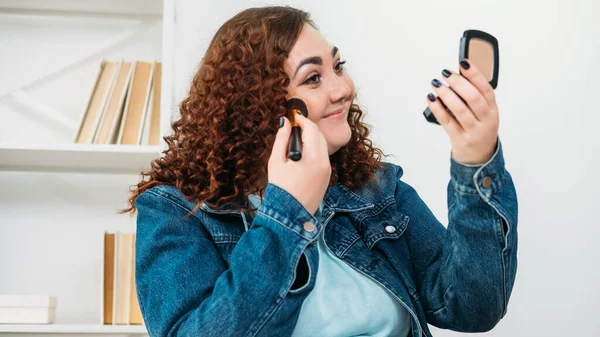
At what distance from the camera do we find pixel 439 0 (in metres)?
2.11

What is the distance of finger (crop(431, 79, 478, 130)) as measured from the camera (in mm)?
1006

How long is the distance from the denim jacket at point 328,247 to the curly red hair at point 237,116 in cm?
5

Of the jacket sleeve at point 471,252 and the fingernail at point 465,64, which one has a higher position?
the fingernail at point 465,64

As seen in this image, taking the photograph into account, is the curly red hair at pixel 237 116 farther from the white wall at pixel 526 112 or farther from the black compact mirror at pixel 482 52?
the white wall at pixel 526 112

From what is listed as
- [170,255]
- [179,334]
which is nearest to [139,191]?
[170,255]

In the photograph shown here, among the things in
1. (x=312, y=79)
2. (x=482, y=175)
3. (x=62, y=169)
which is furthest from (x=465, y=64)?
(x=62, y=169)

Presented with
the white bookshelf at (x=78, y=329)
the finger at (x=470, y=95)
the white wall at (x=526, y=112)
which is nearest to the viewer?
the finger at (x=470, y=95)

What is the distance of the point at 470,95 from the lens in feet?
3.27

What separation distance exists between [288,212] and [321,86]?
315 millimetres

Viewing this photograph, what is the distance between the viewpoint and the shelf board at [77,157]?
1.83m

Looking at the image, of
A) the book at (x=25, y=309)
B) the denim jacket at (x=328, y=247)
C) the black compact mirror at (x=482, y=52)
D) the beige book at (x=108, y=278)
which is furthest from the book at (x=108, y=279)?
the black compact mirror at (x=482, y=52)

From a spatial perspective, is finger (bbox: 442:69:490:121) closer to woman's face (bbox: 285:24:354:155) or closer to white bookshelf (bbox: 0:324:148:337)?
woman's face (bbox: 285:24:354:155)

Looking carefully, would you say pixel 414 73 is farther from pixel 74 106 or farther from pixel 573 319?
pixel 74 106

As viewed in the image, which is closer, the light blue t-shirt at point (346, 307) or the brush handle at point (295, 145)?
the brush handle at point (295, 145)
